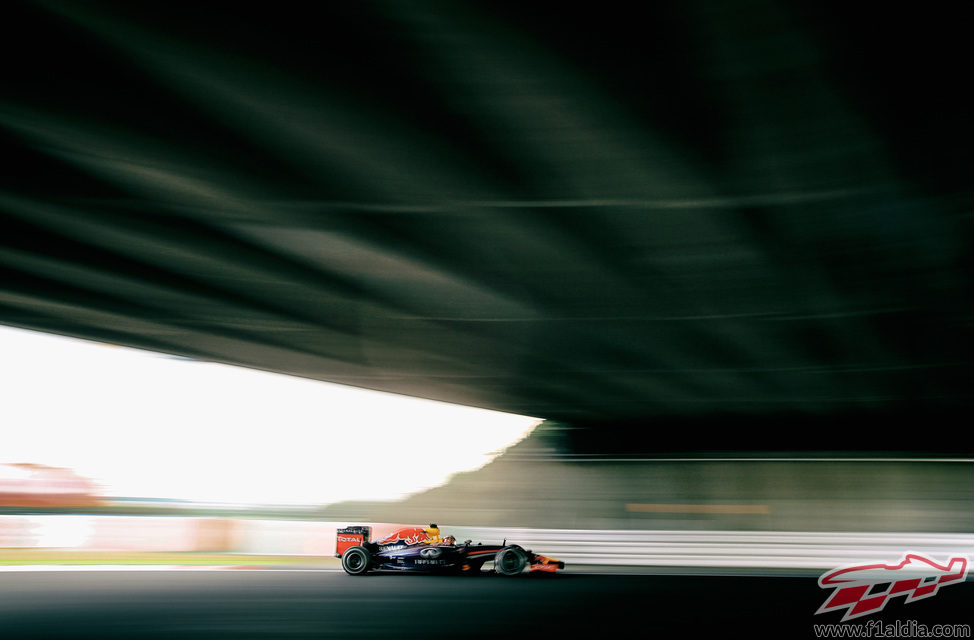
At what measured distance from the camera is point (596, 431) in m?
19.9

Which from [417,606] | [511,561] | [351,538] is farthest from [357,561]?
[417,606]

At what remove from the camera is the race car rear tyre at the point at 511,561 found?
13.8m

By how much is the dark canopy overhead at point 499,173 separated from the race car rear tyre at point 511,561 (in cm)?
392

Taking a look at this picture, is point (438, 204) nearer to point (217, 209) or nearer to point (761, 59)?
point (217, 209)

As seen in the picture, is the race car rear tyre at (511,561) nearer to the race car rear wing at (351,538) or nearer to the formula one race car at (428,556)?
the formula one race car at (428,556)

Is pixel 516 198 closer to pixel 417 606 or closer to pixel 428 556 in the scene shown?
pixel 417 606

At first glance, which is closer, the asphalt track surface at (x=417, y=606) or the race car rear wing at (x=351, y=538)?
the asphalt track surface at (x=417, y=606)

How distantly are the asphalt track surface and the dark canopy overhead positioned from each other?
11.5ft

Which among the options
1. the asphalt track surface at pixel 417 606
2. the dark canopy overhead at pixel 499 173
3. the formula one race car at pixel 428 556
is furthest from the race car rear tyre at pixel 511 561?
the dark canopy overhead at pixel 499 173

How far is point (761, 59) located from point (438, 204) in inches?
124

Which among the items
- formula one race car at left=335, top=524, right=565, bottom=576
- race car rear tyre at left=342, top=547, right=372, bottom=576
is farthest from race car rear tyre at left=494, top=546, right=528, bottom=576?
race car rear tyre at left=342, top=547, right=372, bottom=576

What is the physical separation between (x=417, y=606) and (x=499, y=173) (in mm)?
5455

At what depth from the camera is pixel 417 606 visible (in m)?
9.57

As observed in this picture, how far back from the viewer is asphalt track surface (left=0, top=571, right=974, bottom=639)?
752 centimetres
